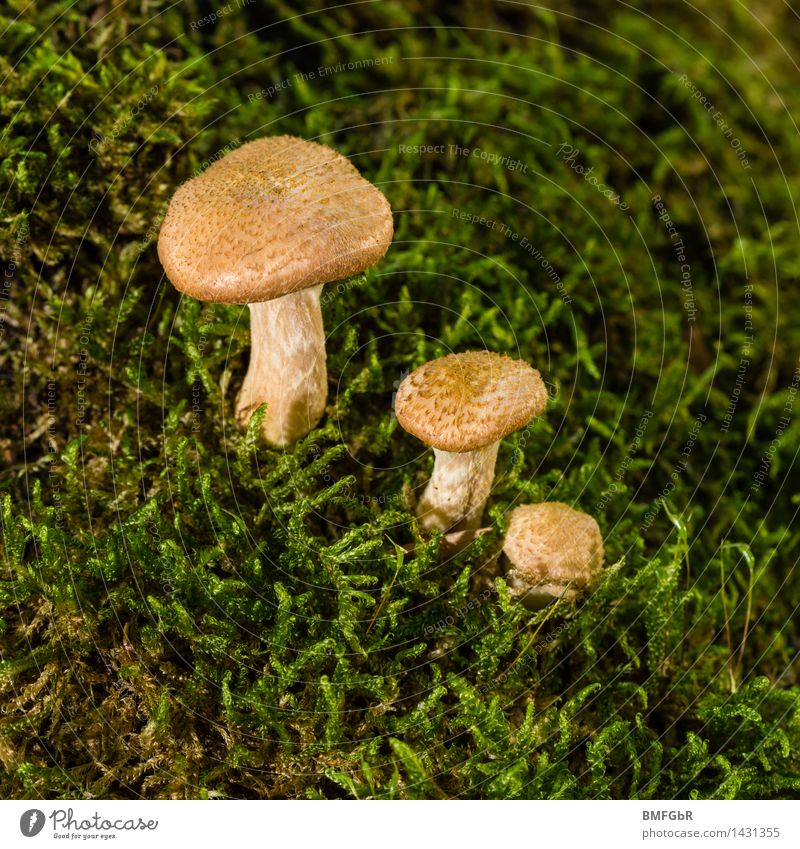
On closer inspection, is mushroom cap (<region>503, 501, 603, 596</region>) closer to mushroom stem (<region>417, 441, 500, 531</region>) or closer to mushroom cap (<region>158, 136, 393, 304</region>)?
mushroom stem (<region>417, 441, 500, 531</region>)

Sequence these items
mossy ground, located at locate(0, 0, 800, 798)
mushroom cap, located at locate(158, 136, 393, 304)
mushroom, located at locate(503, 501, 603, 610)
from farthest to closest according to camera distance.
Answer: mushroom, located at locate(503, 501, 603, 610) < mossy ground, located at locate(0, 0, 800, 798) < mushroom cap, located at locate(158, 136, 393, 304)

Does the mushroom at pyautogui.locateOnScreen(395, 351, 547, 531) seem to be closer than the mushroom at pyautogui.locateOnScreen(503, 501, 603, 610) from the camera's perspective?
Yes

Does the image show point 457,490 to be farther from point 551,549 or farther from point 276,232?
point 276,232

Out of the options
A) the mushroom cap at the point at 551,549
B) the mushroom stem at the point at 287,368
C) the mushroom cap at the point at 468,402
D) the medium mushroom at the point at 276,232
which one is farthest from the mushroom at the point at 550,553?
the medium mushroom at the point at 276,232

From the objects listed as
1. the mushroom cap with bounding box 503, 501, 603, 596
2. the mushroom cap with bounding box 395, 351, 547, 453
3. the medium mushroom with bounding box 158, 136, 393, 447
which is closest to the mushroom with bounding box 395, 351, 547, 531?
the mushroom cap with bounding box 395, 351, 547, 453

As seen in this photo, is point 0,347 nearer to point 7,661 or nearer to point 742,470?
point 7,661
